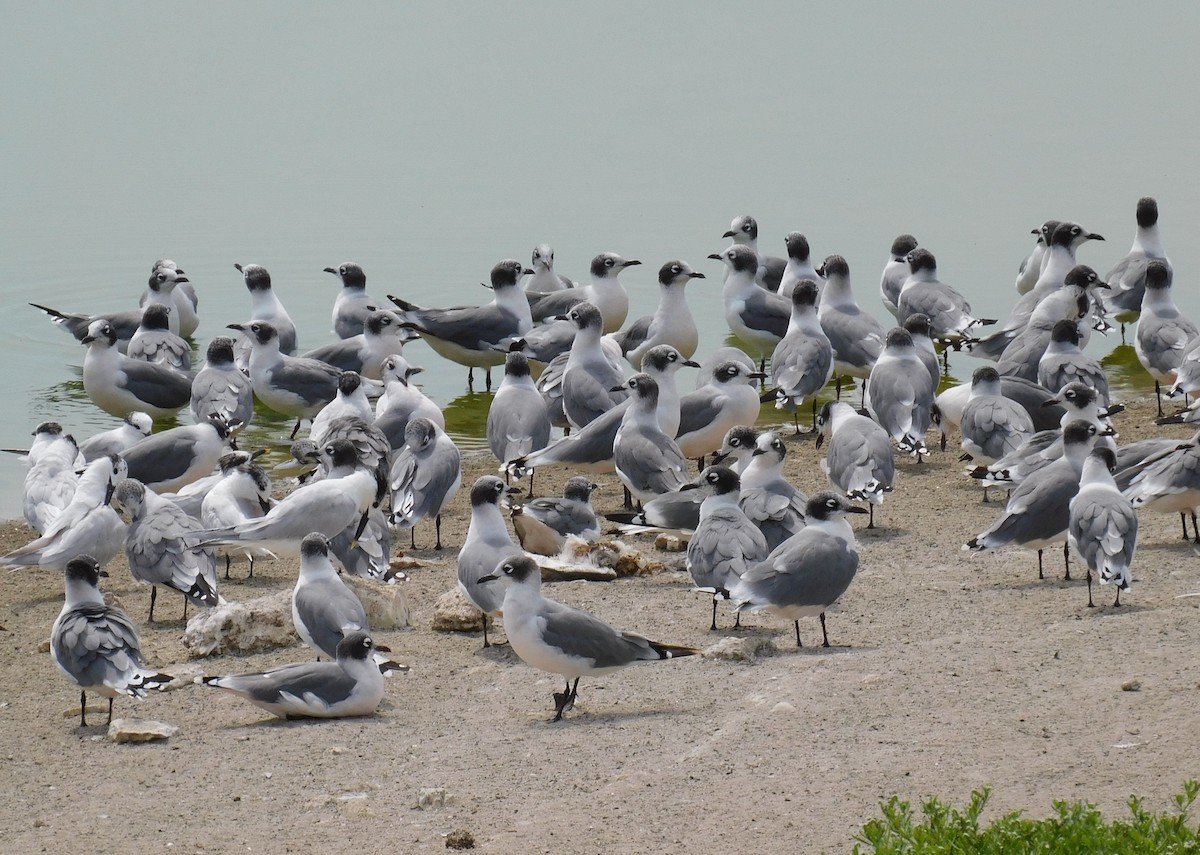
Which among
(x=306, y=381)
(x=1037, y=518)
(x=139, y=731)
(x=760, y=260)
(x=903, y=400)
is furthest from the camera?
(x=760, y=260)

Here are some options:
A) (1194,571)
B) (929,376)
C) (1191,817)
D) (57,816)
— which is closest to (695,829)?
(1191,817)

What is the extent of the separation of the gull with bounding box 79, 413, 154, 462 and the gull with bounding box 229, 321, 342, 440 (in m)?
1.63

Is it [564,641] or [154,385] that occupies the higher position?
[154,385]

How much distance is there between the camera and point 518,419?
12781 mm

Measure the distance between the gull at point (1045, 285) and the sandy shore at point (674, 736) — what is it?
18.1 ft

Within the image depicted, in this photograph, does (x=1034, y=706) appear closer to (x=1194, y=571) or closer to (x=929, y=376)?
(x=1194, y=571)

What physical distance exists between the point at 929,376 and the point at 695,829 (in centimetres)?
730

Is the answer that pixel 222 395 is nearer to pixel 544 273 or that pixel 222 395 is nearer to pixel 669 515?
pixel 669 515

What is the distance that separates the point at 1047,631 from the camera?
843cm

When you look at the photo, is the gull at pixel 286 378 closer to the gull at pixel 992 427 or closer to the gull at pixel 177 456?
the gull at pixel 177 456

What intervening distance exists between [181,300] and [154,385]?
9.82ft

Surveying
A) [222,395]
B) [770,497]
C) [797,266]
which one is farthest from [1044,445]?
[797,266]

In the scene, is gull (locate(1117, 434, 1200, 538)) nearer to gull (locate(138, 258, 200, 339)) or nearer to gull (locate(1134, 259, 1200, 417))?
gull (locate(1134, 259, 1200, 417))

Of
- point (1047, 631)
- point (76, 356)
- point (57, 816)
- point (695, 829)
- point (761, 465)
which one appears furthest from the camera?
point (76, 356)
